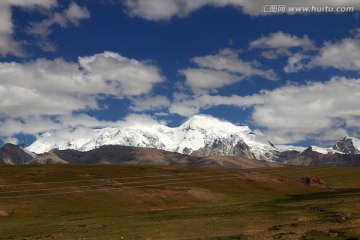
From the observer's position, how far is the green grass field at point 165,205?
175ft

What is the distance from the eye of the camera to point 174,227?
58531 millimetres

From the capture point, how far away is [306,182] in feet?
551

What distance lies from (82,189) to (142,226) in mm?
54631

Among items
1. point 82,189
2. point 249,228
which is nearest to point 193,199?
point 82,189

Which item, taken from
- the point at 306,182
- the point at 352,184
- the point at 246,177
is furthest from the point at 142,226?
the point at 352,184

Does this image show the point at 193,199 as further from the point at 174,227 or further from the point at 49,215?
the point at 174,227

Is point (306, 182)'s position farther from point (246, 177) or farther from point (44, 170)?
point (44, 170)

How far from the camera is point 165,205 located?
103812 mm

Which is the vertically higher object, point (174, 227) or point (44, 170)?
point (44, 170)

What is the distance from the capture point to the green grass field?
53406 millimetres

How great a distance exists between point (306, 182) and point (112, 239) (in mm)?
128403

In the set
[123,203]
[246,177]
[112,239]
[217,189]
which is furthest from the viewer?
[246,177]

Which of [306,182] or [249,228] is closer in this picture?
[249,228]

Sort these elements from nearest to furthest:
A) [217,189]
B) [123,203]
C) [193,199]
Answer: [123,203]
[193,199]
[217,189]
